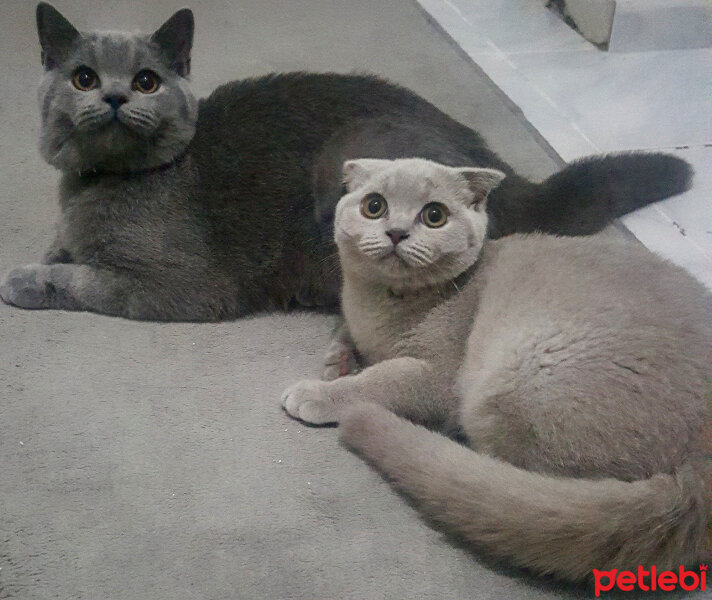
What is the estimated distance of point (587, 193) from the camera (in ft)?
5.61

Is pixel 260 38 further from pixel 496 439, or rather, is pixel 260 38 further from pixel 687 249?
pixel 496 439

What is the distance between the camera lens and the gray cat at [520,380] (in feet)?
3.42

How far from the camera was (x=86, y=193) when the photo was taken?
167 cm

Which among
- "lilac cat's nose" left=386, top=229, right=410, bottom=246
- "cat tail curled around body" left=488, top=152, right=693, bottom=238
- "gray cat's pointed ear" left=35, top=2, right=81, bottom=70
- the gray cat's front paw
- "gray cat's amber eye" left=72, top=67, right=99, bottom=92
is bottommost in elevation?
the gray cat's front paw

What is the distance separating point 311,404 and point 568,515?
502 millimetres

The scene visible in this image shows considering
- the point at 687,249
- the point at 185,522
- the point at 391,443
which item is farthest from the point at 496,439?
the point at 687,249

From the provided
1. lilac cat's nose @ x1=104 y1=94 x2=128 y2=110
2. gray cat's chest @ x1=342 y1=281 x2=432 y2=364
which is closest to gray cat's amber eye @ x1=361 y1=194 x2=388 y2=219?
gray cat's chest @ x1=342 y1=281 x2=432 y2=364

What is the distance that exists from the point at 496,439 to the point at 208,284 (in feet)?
2.39

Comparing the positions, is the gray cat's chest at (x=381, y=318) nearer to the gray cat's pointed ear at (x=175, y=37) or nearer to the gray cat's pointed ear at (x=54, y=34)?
the gray cat's pointed ear at (x=175, y=37)

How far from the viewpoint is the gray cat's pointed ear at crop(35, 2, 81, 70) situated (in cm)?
158

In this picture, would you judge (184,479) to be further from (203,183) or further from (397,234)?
(203,183)

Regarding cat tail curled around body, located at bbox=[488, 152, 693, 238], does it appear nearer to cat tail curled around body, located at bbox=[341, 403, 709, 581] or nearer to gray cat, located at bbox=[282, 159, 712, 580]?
gray cat, located at bbox=[282, 159, 712, 580]

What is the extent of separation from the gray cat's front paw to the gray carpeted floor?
21 mm

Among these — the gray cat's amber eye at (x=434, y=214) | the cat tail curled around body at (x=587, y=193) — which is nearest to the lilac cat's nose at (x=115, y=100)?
the gray cat's amber eye at (x=434, y=214)
